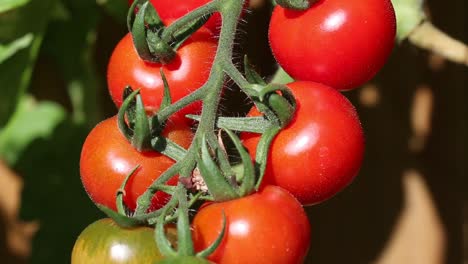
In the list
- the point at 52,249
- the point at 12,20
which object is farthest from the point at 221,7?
the point at 52,249

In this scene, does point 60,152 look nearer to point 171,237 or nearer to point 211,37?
point 211,37

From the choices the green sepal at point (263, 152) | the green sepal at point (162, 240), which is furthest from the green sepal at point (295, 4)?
the green sepal at point (162, 240)

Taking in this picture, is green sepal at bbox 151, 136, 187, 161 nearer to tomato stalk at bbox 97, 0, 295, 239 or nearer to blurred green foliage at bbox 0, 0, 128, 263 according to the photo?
tomato stalk at bbox 97, 0, 295, 239

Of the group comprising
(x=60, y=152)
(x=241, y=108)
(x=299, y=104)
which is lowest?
(x=60, y=152)

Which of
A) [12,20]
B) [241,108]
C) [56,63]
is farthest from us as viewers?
[56,63]

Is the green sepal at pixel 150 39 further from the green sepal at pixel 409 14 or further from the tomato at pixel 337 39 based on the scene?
the green sepal at pixel 409 14

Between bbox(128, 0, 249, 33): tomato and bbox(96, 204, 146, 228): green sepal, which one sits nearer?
bbox(96, 204, 146, 228): green sepal

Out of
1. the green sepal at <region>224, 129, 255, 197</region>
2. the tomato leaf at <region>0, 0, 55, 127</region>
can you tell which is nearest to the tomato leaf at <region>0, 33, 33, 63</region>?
the tomato leaf at <region>0, 0, 55, 127</region>

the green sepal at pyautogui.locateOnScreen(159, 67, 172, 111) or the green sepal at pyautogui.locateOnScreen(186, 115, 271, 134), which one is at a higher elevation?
the green sepal at pyautogui.locateOnScreen(159, 67, 172, 111)
